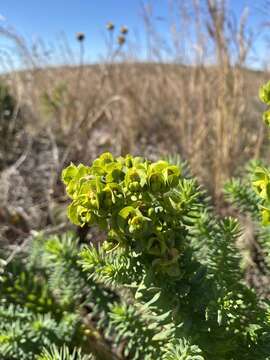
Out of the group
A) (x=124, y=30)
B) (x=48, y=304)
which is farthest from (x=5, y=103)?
(x=48, y=304)

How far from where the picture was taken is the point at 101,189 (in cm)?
67

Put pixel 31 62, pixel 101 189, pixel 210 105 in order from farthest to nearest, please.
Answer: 1. pixel 31 62
2. pixel 210 105
3. pixel 101 189

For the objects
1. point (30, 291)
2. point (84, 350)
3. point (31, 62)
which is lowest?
point (84, 350)

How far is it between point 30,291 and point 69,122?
96.2 inches

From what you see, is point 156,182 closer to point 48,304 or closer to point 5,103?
point 48,304

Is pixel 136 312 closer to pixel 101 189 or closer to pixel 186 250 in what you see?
pixel 186 250

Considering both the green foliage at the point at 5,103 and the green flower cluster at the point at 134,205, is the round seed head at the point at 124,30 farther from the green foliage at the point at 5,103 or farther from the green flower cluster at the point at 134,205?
Result: the green flower cluster at the point at 134,205

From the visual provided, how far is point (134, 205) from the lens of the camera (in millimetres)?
691

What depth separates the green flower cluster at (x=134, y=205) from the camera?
0.67m

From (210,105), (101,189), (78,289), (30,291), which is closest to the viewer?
(101,189)

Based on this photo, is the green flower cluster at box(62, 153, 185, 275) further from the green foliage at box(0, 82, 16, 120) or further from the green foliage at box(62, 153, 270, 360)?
the green foliage at box(0, 82, 16, 120)

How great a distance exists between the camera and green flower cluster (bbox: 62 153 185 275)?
26.2 inches

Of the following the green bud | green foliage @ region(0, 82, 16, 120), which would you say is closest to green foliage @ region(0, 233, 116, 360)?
the green bud

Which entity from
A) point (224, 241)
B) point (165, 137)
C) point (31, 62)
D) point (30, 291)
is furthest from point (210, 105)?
point (224, 241)
